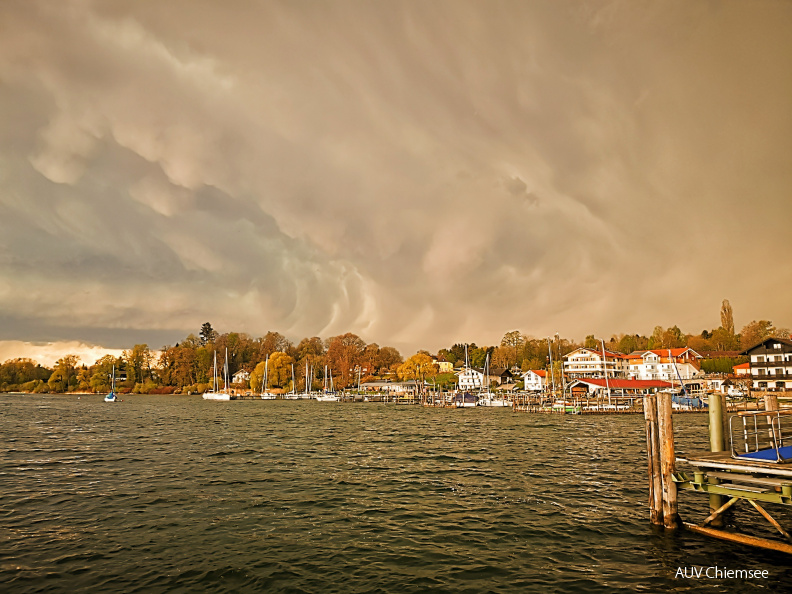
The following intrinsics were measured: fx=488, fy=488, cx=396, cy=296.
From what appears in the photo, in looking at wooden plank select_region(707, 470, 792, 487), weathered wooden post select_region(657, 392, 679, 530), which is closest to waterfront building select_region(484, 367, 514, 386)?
weathered wooden post select_region(657, 392, 679, 530)

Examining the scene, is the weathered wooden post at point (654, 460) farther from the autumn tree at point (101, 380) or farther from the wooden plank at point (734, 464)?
the autumn tree at point (101, 380)

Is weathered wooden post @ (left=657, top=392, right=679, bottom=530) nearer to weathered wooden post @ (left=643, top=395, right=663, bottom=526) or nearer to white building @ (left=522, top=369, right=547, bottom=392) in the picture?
weathered wooden post @ (left=643, top=395, right=663, bottom=526)

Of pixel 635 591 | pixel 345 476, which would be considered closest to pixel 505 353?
pixel 345 476

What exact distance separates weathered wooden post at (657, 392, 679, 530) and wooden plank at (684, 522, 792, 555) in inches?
26.8

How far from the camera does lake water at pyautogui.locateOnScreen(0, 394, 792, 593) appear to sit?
Result: 43.0 feet

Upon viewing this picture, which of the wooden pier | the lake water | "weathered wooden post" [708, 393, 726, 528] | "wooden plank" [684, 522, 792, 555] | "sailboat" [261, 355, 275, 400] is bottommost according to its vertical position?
"sailboat" [261, 355, 275, 400]

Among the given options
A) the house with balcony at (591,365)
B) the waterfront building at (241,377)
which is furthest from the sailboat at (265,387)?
the house with balcony at (591,365)

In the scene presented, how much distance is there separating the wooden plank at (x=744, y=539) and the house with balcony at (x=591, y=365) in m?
140

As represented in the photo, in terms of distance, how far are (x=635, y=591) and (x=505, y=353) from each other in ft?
612

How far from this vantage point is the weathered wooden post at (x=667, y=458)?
1557cm

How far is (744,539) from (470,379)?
158m

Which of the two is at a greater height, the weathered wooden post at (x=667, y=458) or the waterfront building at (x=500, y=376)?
the weathered wooden post at (x=667, y=458)

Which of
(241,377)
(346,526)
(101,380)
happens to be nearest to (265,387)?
(241,377)

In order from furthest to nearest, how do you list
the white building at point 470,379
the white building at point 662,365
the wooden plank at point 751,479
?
the white building at point 470,379 < the white building at point 662,365 < the wooden plank at point 751,479
